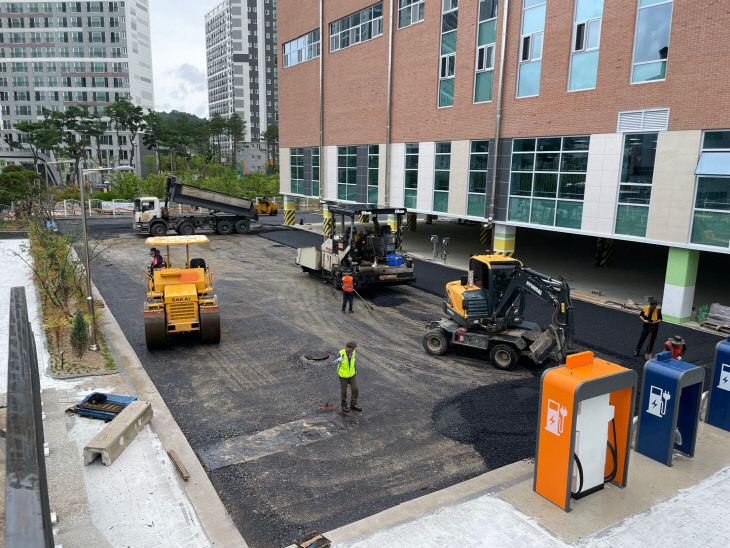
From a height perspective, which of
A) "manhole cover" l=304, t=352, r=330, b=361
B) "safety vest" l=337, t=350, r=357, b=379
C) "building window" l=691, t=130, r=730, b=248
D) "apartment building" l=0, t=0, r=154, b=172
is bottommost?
"manhole cover" l=304, t=352, r=330, b=361

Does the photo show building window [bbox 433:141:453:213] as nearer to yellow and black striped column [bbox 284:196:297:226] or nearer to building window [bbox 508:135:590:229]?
building window [bbox 508:135:590:229]

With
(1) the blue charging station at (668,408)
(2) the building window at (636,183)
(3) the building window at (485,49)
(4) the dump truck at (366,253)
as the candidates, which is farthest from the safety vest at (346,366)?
(3) the building window at (485,49)

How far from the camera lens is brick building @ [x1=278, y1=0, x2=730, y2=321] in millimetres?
16531

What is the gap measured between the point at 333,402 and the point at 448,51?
20.4m

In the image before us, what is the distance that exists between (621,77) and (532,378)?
12.1 m

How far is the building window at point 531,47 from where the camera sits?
2098cm

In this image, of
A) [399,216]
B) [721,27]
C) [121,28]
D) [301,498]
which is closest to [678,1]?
[721,27]

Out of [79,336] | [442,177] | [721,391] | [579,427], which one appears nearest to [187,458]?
[79,336]

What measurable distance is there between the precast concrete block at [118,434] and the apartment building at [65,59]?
89321 millimetres

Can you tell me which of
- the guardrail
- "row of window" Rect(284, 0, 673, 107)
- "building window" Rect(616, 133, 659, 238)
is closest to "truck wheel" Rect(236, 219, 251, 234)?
"row of window" Rect(284, 0, 673, 107)

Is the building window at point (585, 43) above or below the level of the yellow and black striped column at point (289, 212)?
above

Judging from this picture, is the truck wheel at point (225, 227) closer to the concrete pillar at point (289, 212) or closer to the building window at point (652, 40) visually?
the concrete pillar at point (289, 212)

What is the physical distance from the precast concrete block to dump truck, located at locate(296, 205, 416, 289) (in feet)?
36.1

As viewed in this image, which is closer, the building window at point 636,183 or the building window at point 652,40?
the building window at point 652,40
